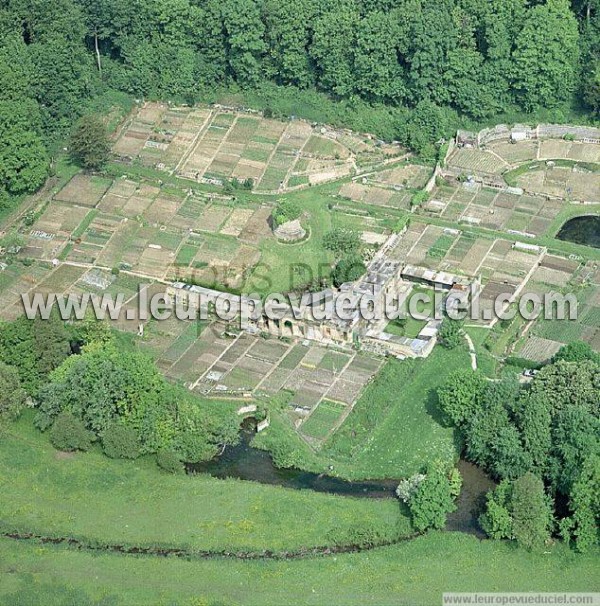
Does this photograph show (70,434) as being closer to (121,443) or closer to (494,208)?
(121,443)

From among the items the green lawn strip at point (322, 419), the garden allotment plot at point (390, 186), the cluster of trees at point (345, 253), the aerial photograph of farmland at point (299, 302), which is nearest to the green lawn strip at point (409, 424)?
the aerial photograph of farmland at point (299, 302)

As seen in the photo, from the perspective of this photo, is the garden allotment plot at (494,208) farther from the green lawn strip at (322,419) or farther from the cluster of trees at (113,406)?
the cluster of trees at (113,406)

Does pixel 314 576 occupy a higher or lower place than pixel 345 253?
higher

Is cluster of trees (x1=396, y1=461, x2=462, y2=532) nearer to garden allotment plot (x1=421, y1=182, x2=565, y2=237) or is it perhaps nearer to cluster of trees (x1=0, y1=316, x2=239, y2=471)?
cluster of trees (x1=0, y1=316, x2=239, y2=471)

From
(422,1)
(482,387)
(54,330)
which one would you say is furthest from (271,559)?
(422,1)

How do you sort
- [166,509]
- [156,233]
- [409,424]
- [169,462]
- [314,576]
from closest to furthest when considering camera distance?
[314,576]
[166,509]
[169,462]
[409,424]
[156,233]

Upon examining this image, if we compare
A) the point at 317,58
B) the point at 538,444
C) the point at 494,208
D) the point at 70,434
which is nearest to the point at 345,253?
the point at 494,208
